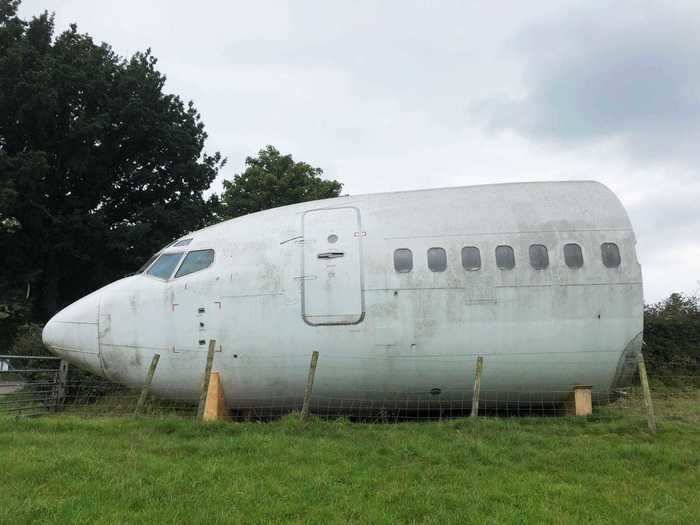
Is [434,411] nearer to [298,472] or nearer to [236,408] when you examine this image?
[236,408]

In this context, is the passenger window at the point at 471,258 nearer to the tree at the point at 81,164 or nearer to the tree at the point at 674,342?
the tree at the point at 674,342

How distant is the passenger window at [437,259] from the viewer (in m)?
10.6

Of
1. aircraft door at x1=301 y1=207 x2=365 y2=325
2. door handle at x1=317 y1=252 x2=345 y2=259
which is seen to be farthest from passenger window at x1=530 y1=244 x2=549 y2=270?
door handle at x1=317 y1=252 x2=345 y2=259

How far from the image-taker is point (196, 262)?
11.3 metres

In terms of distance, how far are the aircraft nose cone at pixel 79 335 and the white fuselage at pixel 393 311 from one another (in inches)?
1.2

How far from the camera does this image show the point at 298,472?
685 cm

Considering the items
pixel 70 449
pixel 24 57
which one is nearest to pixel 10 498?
pixel 70 449

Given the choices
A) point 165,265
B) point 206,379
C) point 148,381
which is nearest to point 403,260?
point 206,379

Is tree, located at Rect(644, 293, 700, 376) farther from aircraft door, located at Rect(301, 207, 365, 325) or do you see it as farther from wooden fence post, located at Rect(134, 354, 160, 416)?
wooden fence post, located at Rect(134, 354, 160, 416)

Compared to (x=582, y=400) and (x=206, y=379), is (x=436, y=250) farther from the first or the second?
(x=206, y=379)

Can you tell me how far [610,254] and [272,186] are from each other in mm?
24771

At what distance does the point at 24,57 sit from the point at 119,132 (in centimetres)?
495

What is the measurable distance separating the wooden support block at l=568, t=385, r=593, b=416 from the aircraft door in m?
4.39

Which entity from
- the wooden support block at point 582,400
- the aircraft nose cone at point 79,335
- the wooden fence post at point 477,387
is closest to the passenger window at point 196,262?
the aircraft nose cone at point 79,335
